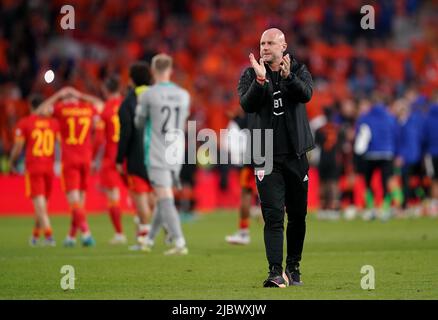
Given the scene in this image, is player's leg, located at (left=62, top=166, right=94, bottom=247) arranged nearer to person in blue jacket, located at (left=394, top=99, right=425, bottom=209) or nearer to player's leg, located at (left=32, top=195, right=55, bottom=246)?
player's leg, located at (left=32, top=195, right=55, bottom=246)

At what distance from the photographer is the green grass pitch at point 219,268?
10.6 meters

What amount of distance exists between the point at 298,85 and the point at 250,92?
47 centimetres

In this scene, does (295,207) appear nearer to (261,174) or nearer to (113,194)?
(261,174)

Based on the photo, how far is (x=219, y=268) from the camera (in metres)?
13.5

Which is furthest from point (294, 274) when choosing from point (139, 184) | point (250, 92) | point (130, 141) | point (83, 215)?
point (83, 215)

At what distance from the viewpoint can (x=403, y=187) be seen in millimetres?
27219

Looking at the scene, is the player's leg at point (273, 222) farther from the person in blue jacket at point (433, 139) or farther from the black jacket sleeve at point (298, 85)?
the person in blue jacket at point (433, 139)

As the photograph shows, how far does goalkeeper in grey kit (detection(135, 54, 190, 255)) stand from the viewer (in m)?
15.1

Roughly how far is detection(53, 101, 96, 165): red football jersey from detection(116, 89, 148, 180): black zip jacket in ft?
5.39

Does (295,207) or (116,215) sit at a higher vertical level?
(295,207)

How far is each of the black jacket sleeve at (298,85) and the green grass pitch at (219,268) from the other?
187cm
